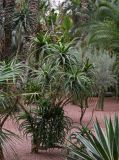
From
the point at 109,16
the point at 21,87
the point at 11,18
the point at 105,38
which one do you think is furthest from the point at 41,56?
the point at 109,16

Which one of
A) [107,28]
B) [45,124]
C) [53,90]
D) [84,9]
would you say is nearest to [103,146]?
[53,90]

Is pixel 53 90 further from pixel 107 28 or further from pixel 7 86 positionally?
pixel 107 28

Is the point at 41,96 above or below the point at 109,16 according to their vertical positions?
below

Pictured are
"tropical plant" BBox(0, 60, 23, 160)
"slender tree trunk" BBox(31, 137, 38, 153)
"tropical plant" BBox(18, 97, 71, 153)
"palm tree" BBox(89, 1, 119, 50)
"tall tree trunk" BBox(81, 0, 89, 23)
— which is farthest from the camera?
"tall tree trunk" BBox(81, 0, 89, 23)

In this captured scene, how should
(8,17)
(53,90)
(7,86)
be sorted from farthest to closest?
(8,17)
(53,90)
(7,86)

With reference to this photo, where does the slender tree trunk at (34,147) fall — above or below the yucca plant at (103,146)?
below

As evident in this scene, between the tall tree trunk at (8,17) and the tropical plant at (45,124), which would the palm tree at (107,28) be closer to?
the tall tree trunk at (8,17)

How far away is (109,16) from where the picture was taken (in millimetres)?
25719

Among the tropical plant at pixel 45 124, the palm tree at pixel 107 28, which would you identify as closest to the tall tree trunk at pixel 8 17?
the tropical plant at pixel 45 124

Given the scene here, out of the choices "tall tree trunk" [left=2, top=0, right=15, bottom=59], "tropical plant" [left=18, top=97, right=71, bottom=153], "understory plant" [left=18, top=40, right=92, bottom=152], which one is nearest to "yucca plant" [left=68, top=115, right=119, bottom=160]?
"understory plant" [left=18, top=40, right=92, bottom=152]

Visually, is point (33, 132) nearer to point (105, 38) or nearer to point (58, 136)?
point (58, 136)

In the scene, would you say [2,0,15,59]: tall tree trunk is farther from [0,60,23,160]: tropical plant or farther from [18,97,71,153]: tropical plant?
[0,60,23,160]: tropical plant

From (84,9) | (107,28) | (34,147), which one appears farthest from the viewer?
(84,9)

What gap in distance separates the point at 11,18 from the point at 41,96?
159 inches
